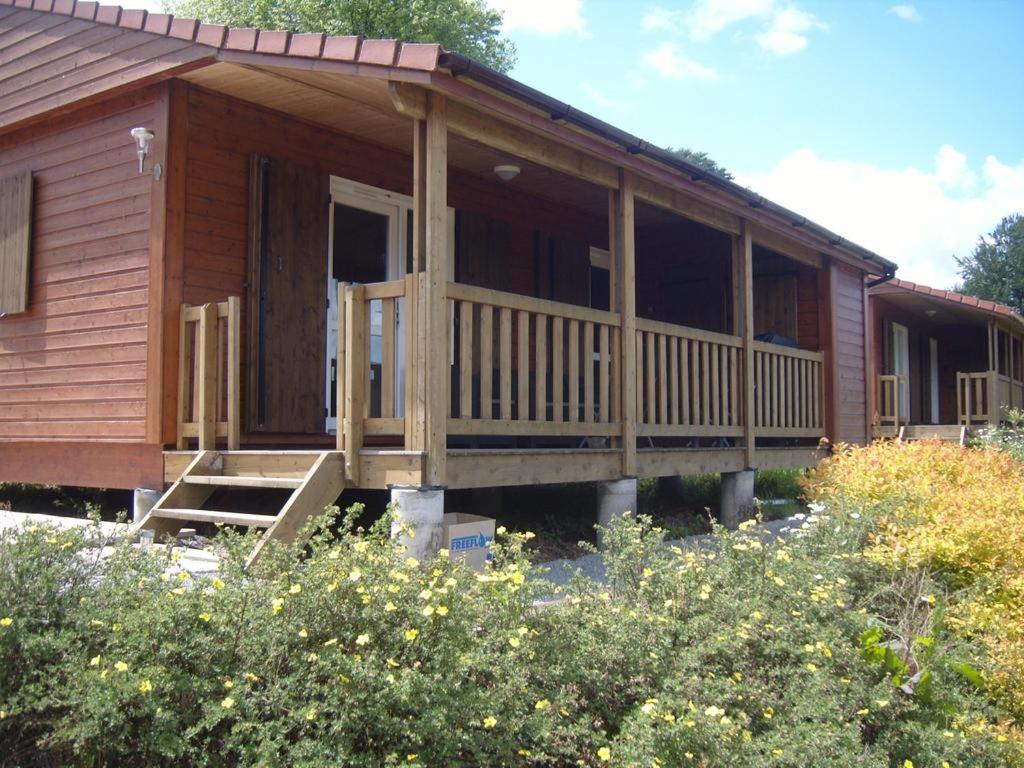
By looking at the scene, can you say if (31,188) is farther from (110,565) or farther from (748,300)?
(748,300)

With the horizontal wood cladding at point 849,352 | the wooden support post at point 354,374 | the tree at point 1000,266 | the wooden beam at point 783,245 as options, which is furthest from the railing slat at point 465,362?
the tree at point 1000,266

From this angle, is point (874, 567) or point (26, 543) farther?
point (874, 567)

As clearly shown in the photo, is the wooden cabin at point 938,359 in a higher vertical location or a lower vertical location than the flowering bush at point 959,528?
higher

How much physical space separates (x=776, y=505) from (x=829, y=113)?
12.2 m

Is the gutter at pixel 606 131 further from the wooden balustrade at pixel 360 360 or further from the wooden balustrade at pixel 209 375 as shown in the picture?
the wooden balustrade at pixel 209 375

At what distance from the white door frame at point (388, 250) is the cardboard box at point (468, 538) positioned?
2.02 m

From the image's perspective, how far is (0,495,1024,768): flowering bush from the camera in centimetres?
287

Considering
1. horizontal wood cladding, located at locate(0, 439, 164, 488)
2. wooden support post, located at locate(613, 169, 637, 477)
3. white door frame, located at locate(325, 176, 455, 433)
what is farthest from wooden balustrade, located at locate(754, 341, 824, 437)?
horizontal wood cladding, located at locate(0, 439, 164, 488)

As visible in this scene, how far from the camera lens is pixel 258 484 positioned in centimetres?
579

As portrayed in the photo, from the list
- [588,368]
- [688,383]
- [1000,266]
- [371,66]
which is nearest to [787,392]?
[688,383]

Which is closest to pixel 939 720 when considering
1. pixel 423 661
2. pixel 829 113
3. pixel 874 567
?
pixel 874 567

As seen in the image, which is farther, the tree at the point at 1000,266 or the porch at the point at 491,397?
the tree at the point at 1000,266

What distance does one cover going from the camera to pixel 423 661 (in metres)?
3.24

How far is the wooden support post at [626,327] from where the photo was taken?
25.0 feet
